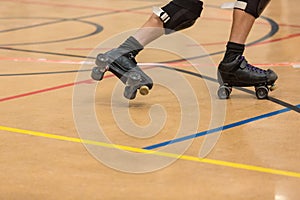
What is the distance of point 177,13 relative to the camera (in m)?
2.91

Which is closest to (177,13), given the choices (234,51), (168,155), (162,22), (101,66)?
(162,22)

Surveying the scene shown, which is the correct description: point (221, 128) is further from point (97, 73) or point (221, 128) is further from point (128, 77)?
point (97, 73)

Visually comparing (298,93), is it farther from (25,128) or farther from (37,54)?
(37,54)

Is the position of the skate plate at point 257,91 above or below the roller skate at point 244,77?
below

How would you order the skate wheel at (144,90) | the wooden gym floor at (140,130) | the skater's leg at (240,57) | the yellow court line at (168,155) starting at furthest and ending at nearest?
the skater's leg at (240,57), the skate wheel at (144,90), the yellow court line at (168,155), the wooden gym floor at (140,130)

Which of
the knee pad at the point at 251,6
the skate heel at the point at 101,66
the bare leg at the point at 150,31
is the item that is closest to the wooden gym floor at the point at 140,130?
the skate heel at the point at 101,66

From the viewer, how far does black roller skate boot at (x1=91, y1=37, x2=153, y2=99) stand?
9.15 feet

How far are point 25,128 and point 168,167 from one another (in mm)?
605

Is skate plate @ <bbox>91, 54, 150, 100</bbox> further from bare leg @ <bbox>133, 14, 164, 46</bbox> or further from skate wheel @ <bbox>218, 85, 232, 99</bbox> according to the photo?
skate wheel @ <bbox>218, 85, 232, 99</bbox>

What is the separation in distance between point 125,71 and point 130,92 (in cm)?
8

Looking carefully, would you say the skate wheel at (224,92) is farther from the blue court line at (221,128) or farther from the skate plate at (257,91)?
the blue court line at (221,128)

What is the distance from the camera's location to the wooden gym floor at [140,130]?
1991 mm

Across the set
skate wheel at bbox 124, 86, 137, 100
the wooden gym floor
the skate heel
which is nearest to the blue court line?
the wooden gym floor

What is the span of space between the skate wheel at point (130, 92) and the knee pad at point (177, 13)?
29 cm
